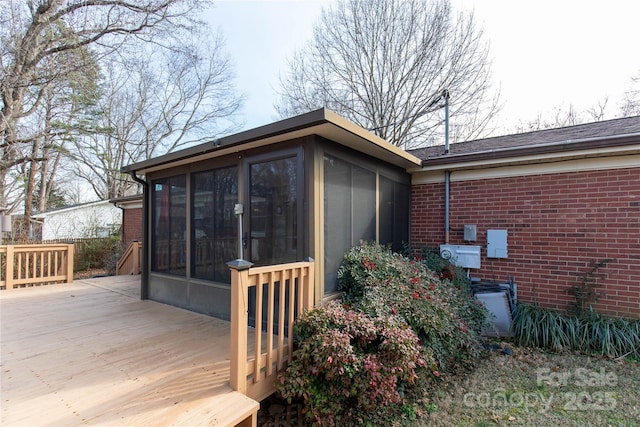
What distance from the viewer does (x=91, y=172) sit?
17562mm

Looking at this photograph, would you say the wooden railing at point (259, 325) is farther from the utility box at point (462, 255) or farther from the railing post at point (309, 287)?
the utility box at point (462, 255)

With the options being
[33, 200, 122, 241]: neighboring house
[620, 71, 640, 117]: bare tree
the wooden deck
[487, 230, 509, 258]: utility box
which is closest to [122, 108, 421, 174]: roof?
[487, 230, 509, 258]: utility box

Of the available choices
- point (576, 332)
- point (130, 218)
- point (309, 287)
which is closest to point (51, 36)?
point (130, 218)

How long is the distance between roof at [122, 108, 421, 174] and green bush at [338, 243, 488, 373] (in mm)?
1354

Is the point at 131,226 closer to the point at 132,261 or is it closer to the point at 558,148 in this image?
the point at 132,261

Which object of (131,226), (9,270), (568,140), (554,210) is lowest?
(9,270)

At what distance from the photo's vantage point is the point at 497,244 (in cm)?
472

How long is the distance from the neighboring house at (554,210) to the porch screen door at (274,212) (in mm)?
2723

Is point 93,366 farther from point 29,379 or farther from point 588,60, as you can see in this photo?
point 588,60

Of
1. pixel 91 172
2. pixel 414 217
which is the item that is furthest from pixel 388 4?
pixel 91 172

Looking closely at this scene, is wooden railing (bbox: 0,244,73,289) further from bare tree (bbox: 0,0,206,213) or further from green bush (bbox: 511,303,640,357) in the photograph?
green bush (bbox: 511,303,640,357)

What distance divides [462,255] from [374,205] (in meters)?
1.83

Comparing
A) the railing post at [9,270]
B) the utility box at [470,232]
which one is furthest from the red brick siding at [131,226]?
the utility box at [470,232]

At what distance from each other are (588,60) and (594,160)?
18.9ft
